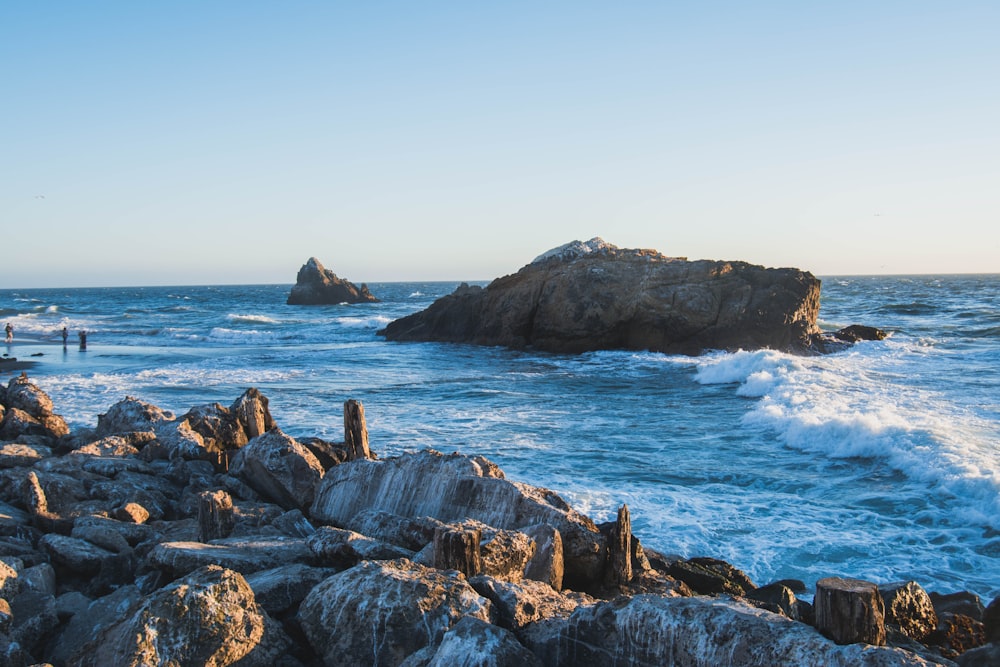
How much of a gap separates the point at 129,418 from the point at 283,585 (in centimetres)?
969

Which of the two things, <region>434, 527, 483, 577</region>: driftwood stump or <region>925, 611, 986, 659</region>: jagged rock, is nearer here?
<region>434, 527, 483, 577</region>: driftwood stump

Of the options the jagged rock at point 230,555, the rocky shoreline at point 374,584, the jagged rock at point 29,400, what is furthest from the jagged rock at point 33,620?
the jagged rock at point 29,400

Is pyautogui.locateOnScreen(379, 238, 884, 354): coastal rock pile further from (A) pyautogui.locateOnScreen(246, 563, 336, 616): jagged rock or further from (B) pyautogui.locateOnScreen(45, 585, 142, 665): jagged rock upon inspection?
(B) pyautogui.locateOnScreen(45, 585, 142, 665): jagged rock

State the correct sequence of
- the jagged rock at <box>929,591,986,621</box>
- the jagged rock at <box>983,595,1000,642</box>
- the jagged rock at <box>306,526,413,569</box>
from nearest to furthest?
the jagged rock at <box>983,595,1000,642</box>
the jagged rock at <box>306,526,413,569</box>
the jagged rock at <box>929,591,986,621</box>

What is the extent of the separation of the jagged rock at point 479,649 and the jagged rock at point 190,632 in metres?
1.16

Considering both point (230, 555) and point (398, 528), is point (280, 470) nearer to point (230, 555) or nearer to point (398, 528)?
point (398, 528)

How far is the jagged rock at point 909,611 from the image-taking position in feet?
19.0

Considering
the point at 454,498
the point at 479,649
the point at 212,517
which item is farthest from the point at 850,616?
the point at 212,517

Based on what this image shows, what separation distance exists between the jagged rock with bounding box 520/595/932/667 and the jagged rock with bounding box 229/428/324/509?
5.11 metres

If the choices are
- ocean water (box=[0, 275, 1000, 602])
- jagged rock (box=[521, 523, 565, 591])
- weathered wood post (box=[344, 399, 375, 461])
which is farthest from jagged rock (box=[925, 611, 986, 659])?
weathered wood post (box=[344, 399, 375, 461])

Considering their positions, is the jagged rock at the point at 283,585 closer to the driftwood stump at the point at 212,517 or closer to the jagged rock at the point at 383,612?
the jagged rock at the point at 383,612

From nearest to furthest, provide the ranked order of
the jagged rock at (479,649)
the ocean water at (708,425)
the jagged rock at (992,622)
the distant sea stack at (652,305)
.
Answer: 1. the jagged rock at (479,649)
2. the jagged rock at (992,622)
3. the ocean water at (708,425)
4. the distant sea stack at (652,305)

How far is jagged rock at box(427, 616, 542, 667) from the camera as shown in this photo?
396 centimetres

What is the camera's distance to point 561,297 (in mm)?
33500
